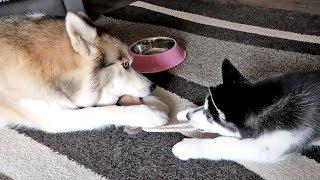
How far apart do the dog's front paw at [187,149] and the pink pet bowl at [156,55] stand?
66 cm

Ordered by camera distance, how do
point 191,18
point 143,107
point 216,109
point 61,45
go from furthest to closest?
point 191,18, point 143,107, point 61,45, point 216,109

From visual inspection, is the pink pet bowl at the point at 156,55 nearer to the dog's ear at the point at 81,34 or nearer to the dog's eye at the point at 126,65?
the dog's eye at the point at 126,65

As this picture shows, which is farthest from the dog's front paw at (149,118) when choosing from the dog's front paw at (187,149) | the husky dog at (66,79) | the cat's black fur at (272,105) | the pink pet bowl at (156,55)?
the pink pet bowl at (156,55)

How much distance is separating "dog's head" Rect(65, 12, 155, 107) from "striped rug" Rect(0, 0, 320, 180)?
19 centimetres

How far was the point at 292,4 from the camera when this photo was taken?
8.84 ft

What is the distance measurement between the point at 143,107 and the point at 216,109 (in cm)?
41

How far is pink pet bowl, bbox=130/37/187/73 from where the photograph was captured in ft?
6.77

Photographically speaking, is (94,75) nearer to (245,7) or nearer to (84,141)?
(84,141)

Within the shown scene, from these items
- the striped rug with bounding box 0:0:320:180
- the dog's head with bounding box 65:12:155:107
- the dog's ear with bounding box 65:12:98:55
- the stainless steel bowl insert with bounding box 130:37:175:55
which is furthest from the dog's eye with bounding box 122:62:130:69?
the stainless steel bowl insert with bounding box 130:37:175:55

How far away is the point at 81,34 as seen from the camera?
138 centimetres

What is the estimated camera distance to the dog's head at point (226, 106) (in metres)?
1.23

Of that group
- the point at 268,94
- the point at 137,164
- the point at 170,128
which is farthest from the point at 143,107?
the point at 268,94

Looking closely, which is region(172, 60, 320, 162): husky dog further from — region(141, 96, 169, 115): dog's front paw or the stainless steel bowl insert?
the stainless steel bowl insert

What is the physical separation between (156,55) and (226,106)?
0.92m
